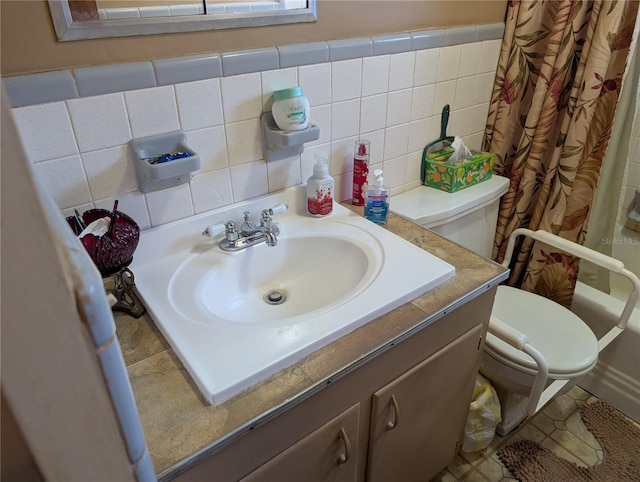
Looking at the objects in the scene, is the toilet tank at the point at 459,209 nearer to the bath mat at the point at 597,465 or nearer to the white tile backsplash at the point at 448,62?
the white tile backsplash at the point at 448,62

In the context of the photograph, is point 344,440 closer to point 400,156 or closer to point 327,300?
point 327,300

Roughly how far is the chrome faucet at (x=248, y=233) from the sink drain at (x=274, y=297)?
0.12m

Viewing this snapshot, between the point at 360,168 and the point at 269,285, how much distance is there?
16.8 inches

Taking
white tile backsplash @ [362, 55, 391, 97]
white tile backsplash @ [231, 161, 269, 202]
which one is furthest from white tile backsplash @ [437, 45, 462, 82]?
white tile backsplash @ [231, 161, 269, 202]

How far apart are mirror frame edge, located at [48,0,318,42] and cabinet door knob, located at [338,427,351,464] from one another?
869 mm

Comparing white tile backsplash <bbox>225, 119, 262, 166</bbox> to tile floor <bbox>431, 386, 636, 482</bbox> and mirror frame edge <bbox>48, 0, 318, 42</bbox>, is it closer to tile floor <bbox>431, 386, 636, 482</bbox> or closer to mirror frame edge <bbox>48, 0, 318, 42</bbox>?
mirror frame edge <bbox>48, 0, 318, 42</bbox>

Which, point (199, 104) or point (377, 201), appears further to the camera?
point (377, 201)

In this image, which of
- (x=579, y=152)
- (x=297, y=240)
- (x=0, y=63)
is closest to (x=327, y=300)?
(x=297, y=240)

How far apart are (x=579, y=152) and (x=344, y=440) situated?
1.21m

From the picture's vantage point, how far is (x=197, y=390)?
2.42ft

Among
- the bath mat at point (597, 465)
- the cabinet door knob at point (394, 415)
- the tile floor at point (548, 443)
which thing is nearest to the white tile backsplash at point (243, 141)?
the cabinet door knob at point (394, 415)

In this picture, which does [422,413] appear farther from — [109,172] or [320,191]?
[109,172]

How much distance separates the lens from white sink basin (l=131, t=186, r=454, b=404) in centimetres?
78

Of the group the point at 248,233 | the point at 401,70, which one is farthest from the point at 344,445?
the point at 401,70
